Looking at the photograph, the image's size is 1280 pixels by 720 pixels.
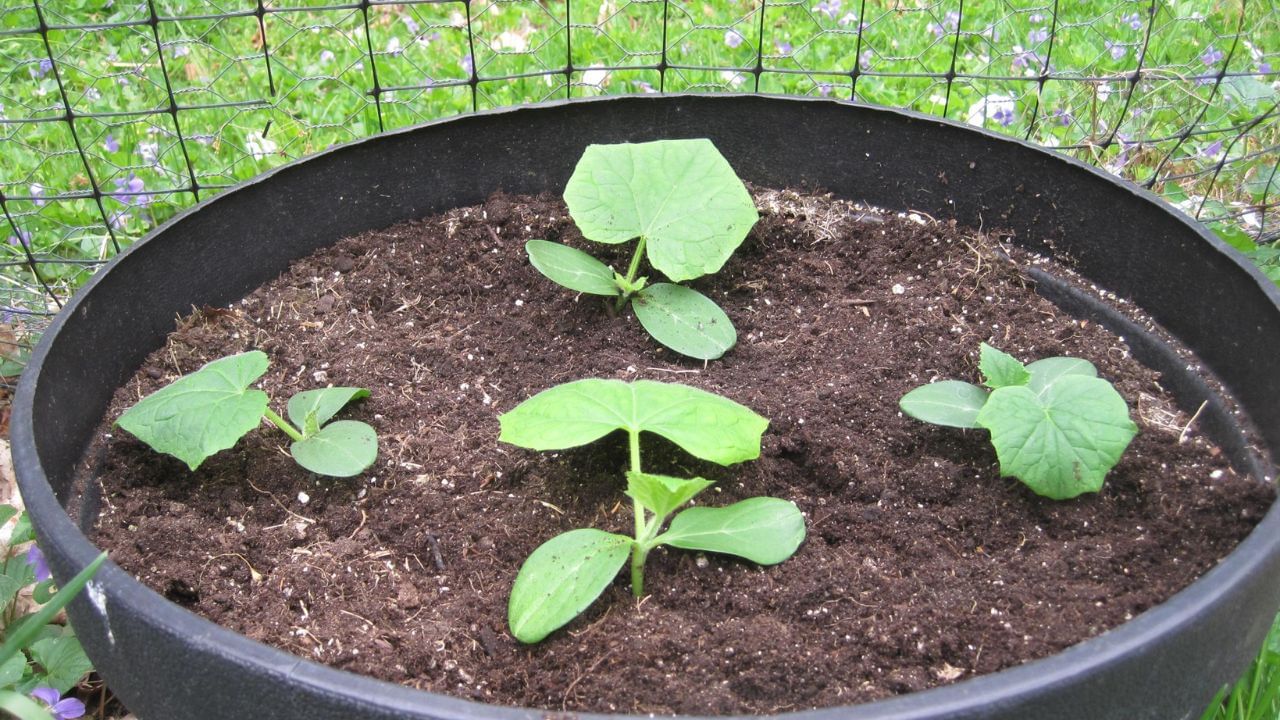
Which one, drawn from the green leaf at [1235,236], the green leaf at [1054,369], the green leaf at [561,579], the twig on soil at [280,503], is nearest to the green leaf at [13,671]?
the twig on soil at [280,503]

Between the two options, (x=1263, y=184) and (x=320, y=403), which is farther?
(x=1263, y=184)

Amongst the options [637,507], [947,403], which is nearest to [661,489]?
[637,507]

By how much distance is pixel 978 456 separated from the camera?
1276 millimetres

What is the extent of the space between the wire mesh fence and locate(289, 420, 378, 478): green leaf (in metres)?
0.96

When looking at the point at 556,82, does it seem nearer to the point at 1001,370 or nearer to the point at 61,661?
the point at 1001,370

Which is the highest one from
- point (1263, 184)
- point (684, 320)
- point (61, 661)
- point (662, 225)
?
point (662, 225)

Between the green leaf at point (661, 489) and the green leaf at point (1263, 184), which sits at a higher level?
the green leaf at point (661, 489)

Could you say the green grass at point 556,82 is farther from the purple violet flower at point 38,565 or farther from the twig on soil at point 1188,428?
the twig on soil at point 1188,428

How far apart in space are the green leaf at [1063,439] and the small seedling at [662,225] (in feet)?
1.27

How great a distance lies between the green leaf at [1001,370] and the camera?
1289 mm

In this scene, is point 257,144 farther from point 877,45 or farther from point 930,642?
point 930,642

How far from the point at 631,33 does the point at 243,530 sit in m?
1.63

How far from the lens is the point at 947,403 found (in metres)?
1.28

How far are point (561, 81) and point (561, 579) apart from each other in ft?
5.01
